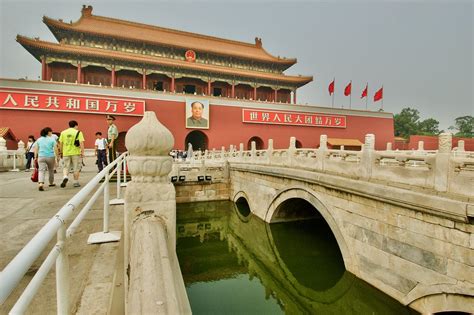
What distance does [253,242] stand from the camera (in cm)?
897

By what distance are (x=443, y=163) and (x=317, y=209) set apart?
3.42 metres

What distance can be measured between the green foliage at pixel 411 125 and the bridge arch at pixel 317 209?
43.0 meters

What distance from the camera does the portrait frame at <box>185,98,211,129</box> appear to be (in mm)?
20109

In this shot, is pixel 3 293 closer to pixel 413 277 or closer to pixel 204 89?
pixel 413 277

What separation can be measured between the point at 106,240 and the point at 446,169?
4808 mm

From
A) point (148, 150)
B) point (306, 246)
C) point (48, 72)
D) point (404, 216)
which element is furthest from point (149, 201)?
point (48, 72)

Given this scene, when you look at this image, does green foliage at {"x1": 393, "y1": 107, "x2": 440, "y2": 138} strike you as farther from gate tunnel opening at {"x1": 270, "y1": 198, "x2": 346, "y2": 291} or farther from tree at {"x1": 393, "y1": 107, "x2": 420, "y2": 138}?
gate tunnel opening at {"x1": 270, "y1": 198, "x2": 346, "y2": 291}

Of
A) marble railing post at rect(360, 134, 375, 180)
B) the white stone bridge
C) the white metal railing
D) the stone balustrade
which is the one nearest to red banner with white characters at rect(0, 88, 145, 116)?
the stone balustrade

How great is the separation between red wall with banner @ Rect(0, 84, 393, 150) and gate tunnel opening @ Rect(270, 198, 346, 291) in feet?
40.0

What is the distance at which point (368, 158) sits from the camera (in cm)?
554

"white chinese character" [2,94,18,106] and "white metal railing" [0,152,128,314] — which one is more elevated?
"white chinese character" [2,94,18,106]

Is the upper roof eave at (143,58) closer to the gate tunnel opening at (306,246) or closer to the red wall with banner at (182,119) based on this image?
the red wall with banner at (182,119)

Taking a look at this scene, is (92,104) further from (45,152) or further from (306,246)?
(306,246)

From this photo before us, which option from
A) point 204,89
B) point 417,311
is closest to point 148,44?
point 204,89
